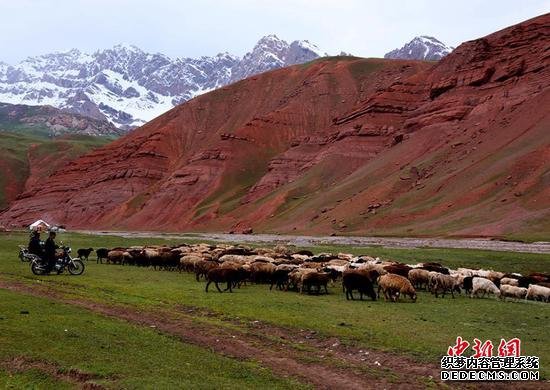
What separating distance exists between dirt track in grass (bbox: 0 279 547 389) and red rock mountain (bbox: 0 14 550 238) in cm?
5099

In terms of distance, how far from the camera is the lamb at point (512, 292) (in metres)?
26.6

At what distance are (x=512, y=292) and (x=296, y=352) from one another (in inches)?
648

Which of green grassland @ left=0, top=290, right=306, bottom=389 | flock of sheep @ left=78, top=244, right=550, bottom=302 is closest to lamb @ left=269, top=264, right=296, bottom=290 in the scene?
flock of sheep @ left=78, top=244, right=550, bottom=302

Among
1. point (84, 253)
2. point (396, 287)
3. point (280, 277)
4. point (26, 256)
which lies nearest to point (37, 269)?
point (26, 256)

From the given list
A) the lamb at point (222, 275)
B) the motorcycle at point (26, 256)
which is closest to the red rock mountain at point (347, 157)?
the lamb at point (222, 275)

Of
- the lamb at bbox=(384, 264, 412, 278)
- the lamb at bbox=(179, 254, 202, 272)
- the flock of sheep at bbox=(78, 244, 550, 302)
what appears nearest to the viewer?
the flock of sheep at bbox=(78, 244, 550, 302)

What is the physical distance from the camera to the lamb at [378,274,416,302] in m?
23.4

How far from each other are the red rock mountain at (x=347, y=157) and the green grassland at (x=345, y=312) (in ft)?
141

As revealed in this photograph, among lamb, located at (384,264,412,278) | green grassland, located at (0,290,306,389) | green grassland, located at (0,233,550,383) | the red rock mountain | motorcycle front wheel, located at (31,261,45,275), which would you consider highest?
the red rock mountain

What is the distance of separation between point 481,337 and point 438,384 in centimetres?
450

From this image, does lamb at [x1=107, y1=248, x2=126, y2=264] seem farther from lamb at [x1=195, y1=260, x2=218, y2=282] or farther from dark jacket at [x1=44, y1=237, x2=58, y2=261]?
dark jacket at [x1=44, y1=237, x2=58, y2=261]

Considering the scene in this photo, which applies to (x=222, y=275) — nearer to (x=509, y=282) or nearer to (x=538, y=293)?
(x=509, y=282)

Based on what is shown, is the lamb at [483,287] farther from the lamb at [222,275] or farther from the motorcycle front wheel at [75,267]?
the motorcycle front wheel at [75,267]

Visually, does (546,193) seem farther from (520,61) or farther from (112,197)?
(112,197)
